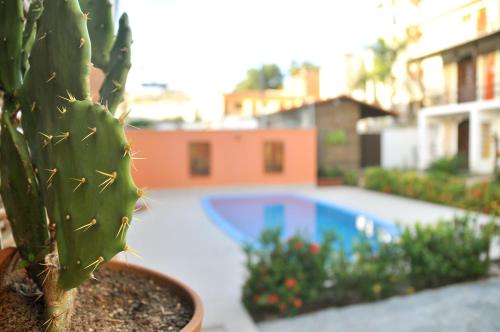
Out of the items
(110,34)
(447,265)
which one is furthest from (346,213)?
(110,34)

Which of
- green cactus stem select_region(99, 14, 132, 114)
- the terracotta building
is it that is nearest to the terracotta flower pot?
green cactus stem select_region(99, 14, 132, 114)

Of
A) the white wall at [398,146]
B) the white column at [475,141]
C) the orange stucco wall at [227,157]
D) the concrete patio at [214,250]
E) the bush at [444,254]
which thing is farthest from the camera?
the white wall at [398,146]

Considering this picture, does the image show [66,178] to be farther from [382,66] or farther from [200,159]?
[382,66]

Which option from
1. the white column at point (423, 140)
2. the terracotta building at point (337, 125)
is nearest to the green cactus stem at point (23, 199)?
the terracotta building at point (337, 125)

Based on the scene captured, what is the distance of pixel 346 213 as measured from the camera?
994cm

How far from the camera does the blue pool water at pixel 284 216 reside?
8.54 metres

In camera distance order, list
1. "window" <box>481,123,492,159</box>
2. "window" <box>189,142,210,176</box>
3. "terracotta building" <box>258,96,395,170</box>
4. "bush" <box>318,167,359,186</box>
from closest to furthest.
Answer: "window" <box>481,123,492,159</box>, "window" <box>189,142,210,176</box>, "bush" <box>318,167,359,186</box>, "terracotta building" <box>258,96,395,170</box>

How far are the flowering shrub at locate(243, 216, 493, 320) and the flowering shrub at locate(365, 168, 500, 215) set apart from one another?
2617mm

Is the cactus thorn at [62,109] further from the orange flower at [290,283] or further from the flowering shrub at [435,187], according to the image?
the flowering shrub at [435,187]

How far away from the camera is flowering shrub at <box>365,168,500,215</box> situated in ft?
26.3

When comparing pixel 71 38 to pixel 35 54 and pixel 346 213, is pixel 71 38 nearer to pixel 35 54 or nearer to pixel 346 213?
pixel 35 54

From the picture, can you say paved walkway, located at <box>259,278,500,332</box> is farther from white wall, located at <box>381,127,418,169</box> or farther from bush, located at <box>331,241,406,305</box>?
white wall, located at <box>381,127,418,169</box>

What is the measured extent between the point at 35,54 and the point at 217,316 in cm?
293

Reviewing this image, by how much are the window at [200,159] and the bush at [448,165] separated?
287 inches
